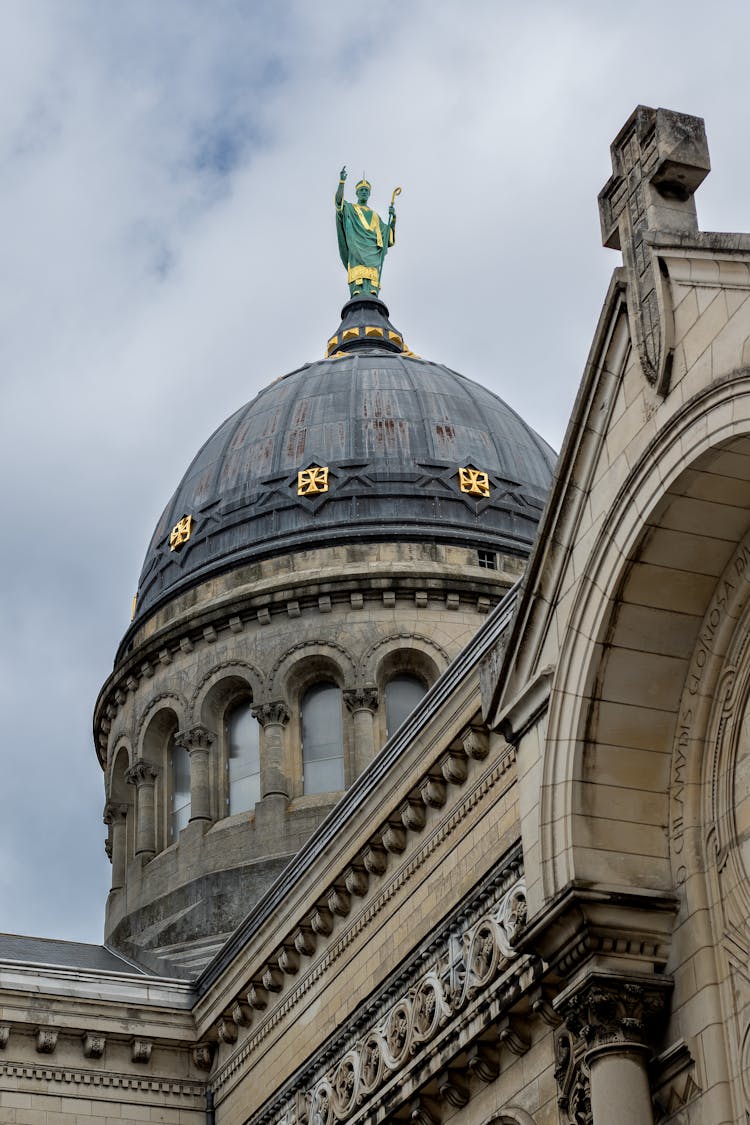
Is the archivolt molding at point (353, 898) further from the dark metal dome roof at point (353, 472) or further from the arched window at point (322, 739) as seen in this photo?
the dark metal dome roof at point (353, 472)

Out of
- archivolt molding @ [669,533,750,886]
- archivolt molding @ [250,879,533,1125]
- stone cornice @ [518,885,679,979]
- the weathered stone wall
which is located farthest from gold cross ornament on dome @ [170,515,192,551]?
stone cornice @ [518,885,679,979]

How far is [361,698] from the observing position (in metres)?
36.6

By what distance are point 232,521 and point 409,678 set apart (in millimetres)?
5181

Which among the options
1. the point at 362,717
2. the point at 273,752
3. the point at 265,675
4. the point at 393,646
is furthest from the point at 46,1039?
the point at 393,646

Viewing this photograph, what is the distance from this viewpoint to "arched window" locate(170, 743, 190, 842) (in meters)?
37.9

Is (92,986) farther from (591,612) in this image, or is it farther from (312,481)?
(312,481)

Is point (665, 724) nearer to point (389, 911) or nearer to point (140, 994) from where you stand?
point (389, 911)

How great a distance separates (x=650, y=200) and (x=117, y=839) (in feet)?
88.3

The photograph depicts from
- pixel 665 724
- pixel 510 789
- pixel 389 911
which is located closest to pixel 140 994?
pixel 389 911

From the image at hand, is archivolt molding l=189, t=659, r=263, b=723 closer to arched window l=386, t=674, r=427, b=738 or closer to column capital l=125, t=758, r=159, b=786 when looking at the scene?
column capital l=125, t=758, r=159, b=786

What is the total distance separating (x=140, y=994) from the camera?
2688cm

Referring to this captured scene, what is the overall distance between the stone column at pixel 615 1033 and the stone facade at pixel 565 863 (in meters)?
0.02

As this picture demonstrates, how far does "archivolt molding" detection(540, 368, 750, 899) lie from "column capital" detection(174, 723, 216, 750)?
2289 cm

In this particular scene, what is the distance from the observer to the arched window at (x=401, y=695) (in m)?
37.2
